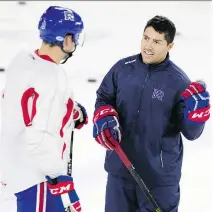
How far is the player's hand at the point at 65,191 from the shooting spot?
2.30 metres

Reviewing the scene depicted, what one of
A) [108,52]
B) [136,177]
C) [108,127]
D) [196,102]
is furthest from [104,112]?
[108,52]

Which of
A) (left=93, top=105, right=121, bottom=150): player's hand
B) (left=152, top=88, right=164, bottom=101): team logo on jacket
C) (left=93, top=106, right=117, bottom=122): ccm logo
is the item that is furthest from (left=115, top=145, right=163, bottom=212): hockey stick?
(left=152, top=88, right=164, bottom=101): team logo on jacket

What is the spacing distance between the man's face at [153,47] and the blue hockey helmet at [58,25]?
340 millimetres

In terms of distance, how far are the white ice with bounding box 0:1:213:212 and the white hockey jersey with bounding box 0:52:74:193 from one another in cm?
16

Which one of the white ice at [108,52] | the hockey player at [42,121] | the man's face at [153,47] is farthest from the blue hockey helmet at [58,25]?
the white ice at [108,52]

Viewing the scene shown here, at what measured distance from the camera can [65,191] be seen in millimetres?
2318

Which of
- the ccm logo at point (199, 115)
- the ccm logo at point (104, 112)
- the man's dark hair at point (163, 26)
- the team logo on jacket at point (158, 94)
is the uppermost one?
the man's dark hair at point (163, 26)

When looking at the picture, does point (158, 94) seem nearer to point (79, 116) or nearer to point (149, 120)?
point (149, 120)

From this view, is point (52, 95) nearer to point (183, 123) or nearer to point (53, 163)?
point (53, 163)

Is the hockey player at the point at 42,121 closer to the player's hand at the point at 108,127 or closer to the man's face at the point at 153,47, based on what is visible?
the player's hand at the point at 108,127

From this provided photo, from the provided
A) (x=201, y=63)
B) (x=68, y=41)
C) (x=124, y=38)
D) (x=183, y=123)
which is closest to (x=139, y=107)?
(x=183, y=123)

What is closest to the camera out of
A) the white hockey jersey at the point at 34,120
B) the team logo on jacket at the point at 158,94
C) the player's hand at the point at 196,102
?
the white hockey jersey at the point at 34,120

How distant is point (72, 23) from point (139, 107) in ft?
1.57

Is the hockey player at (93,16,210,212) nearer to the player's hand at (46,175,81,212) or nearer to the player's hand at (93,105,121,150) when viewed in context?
the player's hand at (93,105,121,150)
